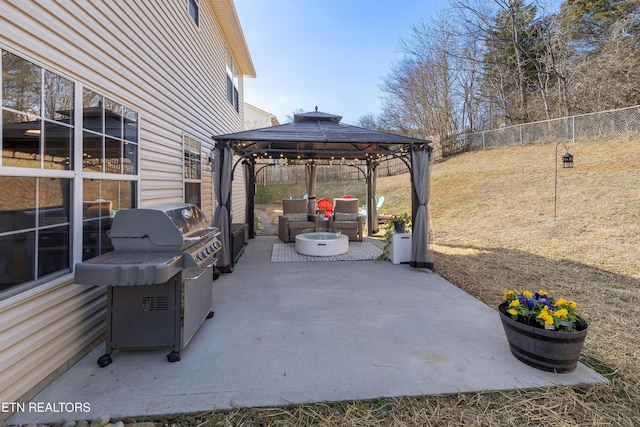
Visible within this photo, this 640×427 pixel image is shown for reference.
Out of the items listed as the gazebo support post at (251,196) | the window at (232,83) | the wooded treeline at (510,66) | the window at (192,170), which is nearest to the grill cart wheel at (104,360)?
the window at (192,170)

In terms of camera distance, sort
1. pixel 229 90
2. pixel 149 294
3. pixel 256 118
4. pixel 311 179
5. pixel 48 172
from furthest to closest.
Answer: pixel 256 118 < pixel 311 179 < pixel 229 90 < pixel 149 294 < pixel 48 172

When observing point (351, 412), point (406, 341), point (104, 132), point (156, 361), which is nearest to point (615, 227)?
point (406, 341)

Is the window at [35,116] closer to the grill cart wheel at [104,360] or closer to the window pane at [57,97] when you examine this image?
the window pane at [57,97]

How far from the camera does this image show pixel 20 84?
6.34ft

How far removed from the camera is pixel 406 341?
275cm

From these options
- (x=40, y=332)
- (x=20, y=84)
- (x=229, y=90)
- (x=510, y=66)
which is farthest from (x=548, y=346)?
(x=510, y=66)

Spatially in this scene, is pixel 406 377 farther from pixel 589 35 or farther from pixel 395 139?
pixel 589 35

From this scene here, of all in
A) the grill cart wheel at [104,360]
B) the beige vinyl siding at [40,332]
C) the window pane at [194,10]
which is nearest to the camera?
the beige vinyl siding at [40,332]

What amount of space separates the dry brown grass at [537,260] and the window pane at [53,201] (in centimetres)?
178

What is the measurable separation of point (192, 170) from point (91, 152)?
2.99 metres

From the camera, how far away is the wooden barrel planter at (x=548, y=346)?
2.18 meters

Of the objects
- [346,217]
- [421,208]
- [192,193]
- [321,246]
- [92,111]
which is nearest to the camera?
[92,111]

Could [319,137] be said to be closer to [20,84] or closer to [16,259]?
[20,84]

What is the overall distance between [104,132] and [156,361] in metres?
2.24
